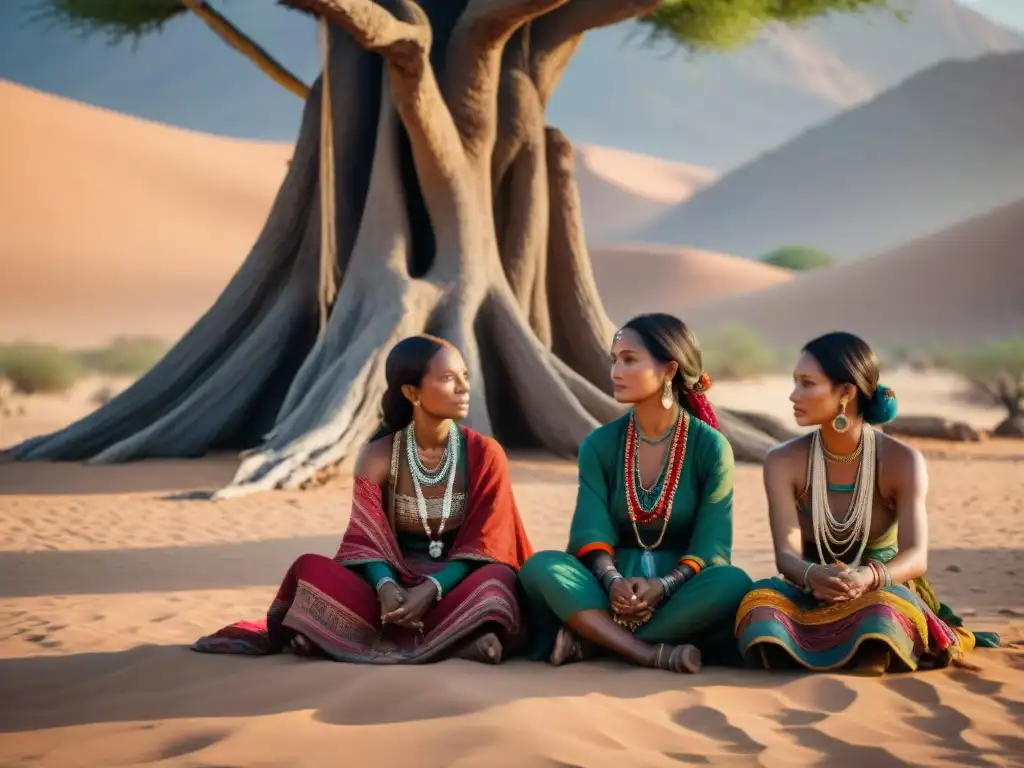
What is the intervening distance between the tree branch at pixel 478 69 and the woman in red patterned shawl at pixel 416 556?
21.5ft

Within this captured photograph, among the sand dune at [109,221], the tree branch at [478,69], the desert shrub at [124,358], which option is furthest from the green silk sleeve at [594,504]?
the sand dune at [109,221]

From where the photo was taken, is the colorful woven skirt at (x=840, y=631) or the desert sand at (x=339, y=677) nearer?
the desert sand at (x=339, y=677)

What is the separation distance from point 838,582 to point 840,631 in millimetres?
178

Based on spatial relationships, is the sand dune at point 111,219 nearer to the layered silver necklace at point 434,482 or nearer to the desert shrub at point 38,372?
the desert shrub at point 38,372

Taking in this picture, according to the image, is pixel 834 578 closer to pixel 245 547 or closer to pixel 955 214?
pixel 245 547

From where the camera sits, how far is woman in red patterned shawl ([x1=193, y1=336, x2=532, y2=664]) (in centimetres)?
480

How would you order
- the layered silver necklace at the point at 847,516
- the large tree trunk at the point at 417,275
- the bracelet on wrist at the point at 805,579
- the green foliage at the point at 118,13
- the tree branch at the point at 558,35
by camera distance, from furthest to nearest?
the green foliage at the point at 118,13, the tree branch at the point at 558,35, the large tree trunk at the point at 417,275, the layered silver necklace at the point at 847,516, the bracelet on wrist at the point at 805,579

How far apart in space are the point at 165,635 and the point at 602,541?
1826 mm

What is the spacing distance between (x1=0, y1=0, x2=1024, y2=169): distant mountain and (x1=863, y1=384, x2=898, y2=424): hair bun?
113825 mm

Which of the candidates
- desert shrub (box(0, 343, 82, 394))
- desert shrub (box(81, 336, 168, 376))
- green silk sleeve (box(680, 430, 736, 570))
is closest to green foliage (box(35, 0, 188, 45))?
desert shrub (box(0, 343, 82, 394))

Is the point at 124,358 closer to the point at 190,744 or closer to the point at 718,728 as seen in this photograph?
the point at 190,744

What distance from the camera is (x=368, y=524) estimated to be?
5055mm

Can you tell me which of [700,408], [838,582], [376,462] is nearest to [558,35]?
[700,408]

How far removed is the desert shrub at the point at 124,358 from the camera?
30.4 metres
